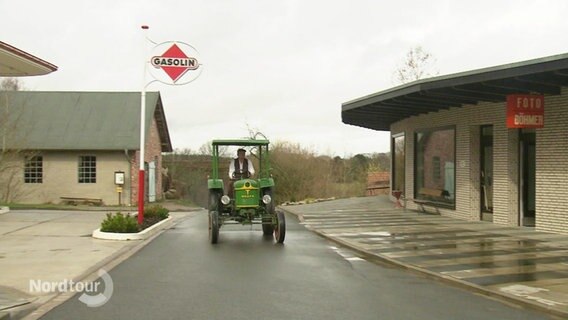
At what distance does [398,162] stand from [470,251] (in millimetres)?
14200

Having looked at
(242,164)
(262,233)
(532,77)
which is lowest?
(262,233)

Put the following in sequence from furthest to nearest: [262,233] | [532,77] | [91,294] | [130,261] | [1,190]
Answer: [1,190] → [262,233] → [532,77] → [130,261] → [91,294]

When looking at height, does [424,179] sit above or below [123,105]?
below

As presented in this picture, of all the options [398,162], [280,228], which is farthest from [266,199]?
[398,162]

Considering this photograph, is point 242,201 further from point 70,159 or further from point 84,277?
point 70,159

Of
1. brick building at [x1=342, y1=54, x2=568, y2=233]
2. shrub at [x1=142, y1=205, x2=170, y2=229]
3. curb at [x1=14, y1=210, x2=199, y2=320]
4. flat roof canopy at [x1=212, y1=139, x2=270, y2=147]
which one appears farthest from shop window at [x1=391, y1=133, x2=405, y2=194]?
curb at [x1=14, y1=210, x2=199, y2=320]

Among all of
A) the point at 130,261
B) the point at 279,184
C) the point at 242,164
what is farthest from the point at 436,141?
the point at 279,184

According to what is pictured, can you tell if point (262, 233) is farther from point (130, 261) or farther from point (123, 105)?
point (123, 105)

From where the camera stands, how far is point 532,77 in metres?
13.6

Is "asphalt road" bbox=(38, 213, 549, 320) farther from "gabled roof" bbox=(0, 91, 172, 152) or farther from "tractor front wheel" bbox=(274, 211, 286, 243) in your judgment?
"gabled roof" bbox=(0, 91, 172, 152)

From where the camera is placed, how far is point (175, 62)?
16.5m

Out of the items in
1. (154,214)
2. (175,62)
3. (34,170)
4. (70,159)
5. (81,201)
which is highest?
(175,62)

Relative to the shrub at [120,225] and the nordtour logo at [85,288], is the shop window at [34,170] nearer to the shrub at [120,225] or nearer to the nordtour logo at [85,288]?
the shrub at [120,225]

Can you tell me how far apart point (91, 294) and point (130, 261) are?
119 inches
